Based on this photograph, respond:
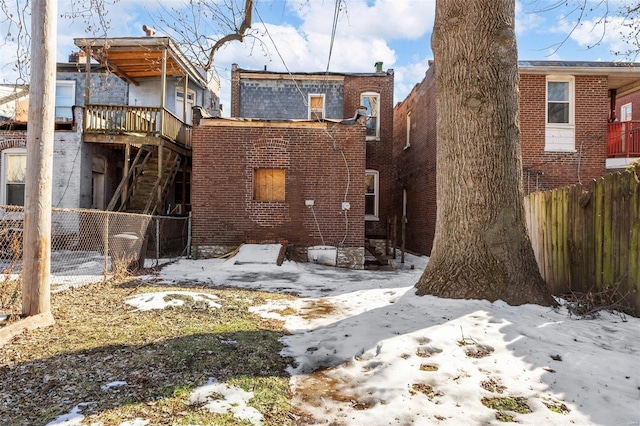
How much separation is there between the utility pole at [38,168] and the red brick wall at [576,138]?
12491mm

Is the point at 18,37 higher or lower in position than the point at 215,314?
higher

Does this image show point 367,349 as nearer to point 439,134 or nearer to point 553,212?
point 439,134

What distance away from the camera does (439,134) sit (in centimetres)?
523

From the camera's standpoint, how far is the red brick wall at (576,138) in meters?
12.3

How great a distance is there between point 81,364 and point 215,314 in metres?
1.85

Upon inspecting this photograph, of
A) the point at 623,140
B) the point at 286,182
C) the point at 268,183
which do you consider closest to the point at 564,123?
the point at 623,140

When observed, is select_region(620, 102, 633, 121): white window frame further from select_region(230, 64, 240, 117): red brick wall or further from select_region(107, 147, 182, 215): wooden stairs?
select_region(107, 147, 182, 215): wooden stairs

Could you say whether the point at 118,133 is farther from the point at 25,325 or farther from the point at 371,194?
the point at 25,325

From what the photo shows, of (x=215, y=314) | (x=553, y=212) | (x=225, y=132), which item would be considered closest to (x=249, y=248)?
(x=225, y=132)

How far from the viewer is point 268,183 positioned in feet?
37.8

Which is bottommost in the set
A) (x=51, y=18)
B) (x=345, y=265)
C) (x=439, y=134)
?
(x=345, y=265)

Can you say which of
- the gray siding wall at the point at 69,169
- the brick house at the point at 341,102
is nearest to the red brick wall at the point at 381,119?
the brick house at the point at 341,102

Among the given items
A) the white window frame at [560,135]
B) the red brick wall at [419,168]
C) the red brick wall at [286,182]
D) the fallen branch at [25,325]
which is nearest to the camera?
the fallen branch at [25,325]

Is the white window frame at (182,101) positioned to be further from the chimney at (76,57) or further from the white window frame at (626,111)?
the white window frame at (626,111)
